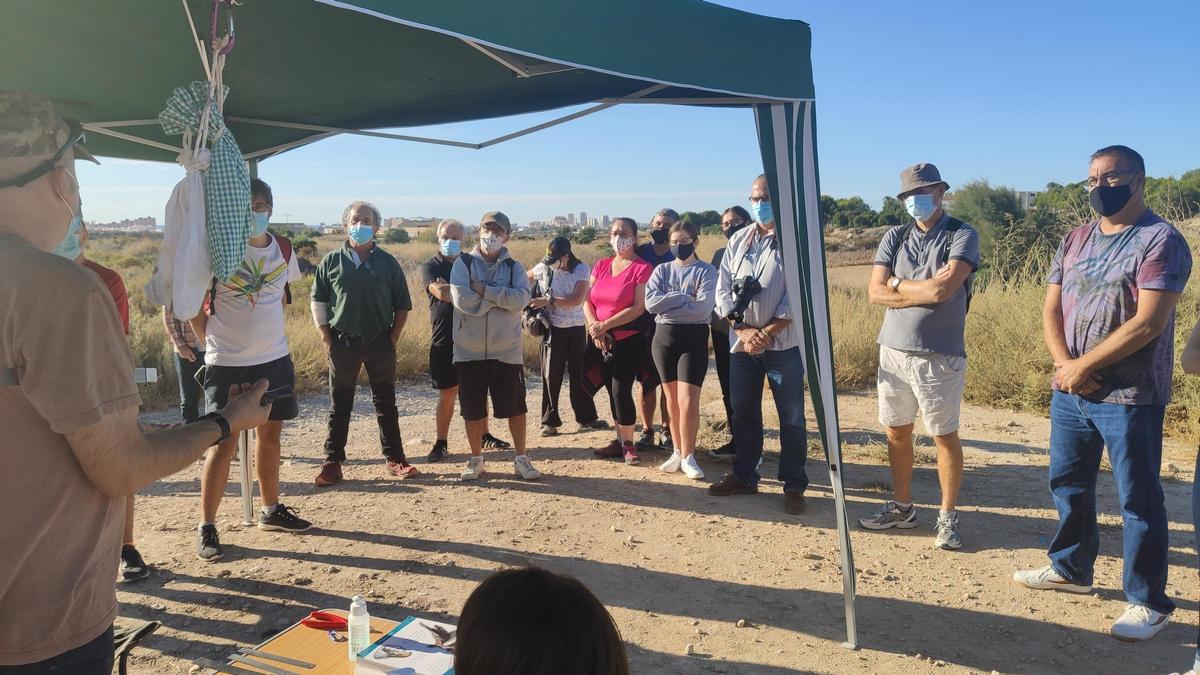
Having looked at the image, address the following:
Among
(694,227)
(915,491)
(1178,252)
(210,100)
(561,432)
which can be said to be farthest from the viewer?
(561,432)

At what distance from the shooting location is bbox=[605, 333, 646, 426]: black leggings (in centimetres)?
605

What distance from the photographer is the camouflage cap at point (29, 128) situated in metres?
1.50

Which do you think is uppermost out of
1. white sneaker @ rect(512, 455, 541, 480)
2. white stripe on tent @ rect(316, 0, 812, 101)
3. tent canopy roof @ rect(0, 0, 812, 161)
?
tent canopy roof @ rect(0, 0, 812, 161)

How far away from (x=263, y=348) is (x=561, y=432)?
11.2 feet

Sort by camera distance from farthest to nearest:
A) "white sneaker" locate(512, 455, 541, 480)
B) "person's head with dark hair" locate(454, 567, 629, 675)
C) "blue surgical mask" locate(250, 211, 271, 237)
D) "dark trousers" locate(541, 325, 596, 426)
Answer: "dark trousers" locate(541, 325, 596, 426), "white sneaker" locate(512, 455, 541, 480), "blue surgical mask" locate(250, 211, 271, 237), "person's head with dark hair" locate(454, 567, 629, 675)

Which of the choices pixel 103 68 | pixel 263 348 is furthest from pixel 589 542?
pixel 103 68

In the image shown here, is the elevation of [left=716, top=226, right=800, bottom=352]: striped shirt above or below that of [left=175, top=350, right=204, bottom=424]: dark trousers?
above

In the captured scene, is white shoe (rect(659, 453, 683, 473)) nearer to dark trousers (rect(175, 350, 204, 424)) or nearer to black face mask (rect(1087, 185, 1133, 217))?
black face mask (rect(1087, 185, 1133, 217))

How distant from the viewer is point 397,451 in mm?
5750

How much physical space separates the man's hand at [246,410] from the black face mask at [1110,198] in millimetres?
3504

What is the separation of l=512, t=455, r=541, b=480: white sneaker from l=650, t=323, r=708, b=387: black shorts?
1.22 meters

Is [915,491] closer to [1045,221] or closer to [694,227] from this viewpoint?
[694,227]

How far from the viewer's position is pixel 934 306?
13.6ft

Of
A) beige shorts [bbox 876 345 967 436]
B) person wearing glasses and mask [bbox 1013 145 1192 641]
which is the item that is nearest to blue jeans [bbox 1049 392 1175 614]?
person wearing glasses and mask [bbox 1013 145 1192 641]
